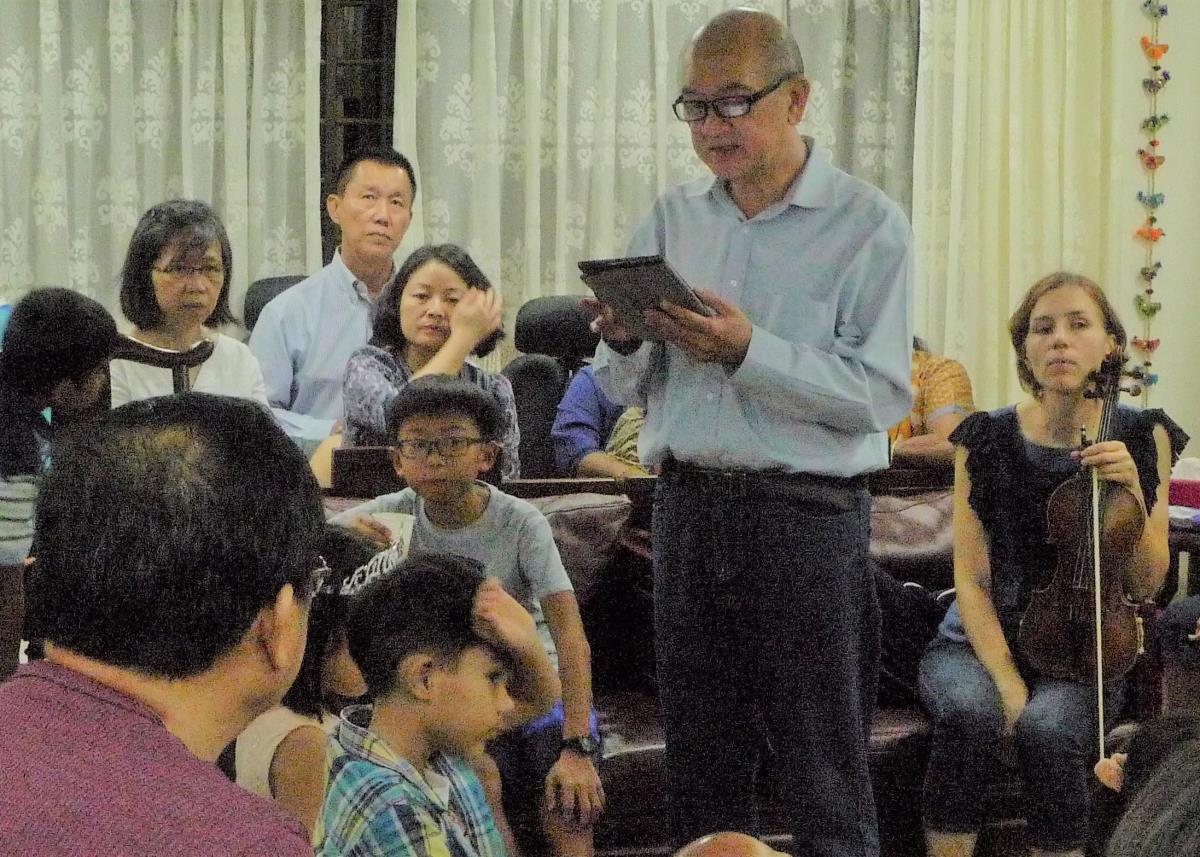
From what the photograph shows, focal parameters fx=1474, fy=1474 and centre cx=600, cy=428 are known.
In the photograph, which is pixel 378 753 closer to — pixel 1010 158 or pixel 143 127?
pixel 143 127

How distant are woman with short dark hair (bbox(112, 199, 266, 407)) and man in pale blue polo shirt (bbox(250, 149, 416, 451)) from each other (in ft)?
1.80

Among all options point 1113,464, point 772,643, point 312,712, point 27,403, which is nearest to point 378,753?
point 312,712

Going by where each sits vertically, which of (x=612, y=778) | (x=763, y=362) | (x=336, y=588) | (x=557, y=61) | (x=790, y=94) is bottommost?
(x=612, y=778)

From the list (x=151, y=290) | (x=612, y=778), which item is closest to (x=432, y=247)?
(x=151, y=290)

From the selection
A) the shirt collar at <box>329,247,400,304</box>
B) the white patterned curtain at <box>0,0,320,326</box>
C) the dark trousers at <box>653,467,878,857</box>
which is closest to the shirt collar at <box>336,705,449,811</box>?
the dark trousers at <box>653,467,878,857</box>

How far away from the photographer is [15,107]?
4188mm

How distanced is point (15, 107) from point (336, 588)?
2.73 metres

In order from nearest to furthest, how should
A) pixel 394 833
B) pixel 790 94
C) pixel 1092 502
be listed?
pixel 394 833
pixel 790 94
pixel 1092 502

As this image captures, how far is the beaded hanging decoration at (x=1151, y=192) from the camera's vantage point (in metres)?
4.84

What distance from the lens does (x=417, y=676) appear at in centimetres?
184

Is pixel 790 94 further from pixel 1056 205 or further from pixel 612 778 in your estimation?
pixel 1056 205

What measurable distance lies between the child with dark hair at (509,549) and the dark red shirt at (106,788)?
1.52 meters

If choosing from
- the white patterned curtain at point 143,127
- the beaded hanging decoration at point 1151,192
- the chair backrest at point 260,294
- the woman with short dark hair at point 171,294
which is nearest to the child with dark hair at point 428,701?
the woman with short dark hair at point 171,294

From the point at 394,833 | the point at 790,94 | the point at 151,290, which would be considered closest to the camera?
the point at 394,833
